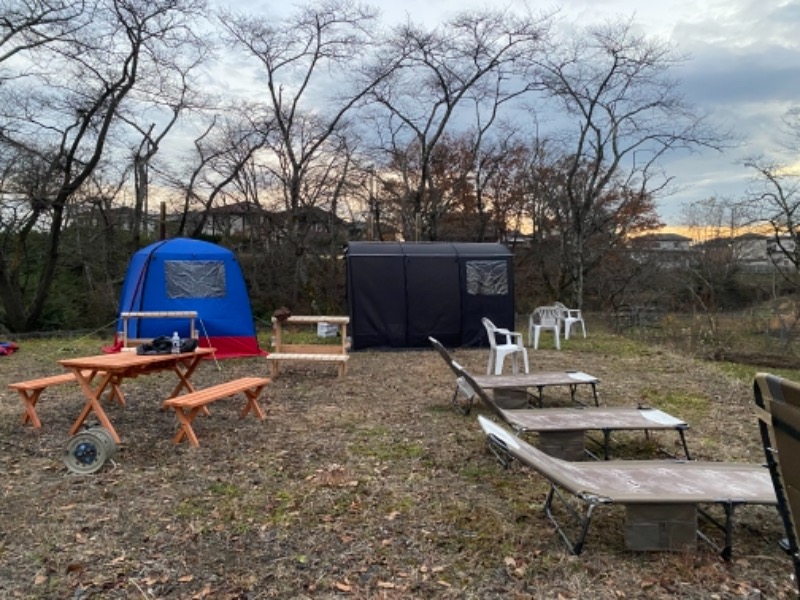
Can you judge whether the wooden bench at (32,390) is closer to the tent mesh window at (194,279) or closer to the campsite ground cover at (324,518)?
the campsite ground cover at (324,518)

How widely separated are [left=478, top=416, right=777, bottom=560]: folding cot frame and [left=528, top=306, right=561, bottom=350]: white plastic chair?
25.7ft

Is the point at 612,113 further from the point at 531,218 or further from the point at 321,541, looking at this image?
the point at 321,541

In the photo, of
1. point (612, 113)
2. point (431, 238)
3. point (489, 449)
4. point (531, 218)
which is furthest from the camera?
point (531, 218)

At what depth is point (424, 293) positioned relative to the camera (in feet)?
36.8

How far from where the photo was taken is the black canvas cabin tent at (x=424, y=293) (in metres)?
11.0

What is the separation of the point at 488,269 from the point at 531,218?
1185 cm

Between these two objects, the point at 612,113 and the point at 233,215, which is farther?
the point at 233,215

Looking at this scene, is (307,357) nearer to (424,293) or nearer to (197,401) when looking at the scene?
(197,401)

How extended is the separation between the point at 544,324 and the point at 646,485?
8.92m

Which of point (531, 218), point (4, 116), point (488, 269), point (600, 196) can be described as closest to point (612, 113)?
point (600, 196)

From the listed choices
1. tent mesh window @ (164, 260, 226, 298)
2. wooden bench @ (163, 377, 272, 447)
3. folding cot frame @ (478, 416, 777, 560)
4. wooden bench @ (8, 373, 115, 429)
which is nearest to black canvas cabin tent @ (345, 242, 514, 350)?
tent mesh window @ (164, 260, 226, 298)

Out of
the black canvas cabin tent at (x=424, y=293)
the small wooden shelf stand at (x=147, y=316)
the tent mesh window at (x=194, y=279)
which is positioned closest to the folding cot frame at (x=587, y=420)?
the small wooden shelf stand at (x=147, y=316)

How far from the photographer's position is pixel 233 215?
1953 centimetres

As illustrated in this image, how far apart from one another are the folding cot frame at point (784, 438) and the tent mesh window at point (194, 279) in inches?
347
